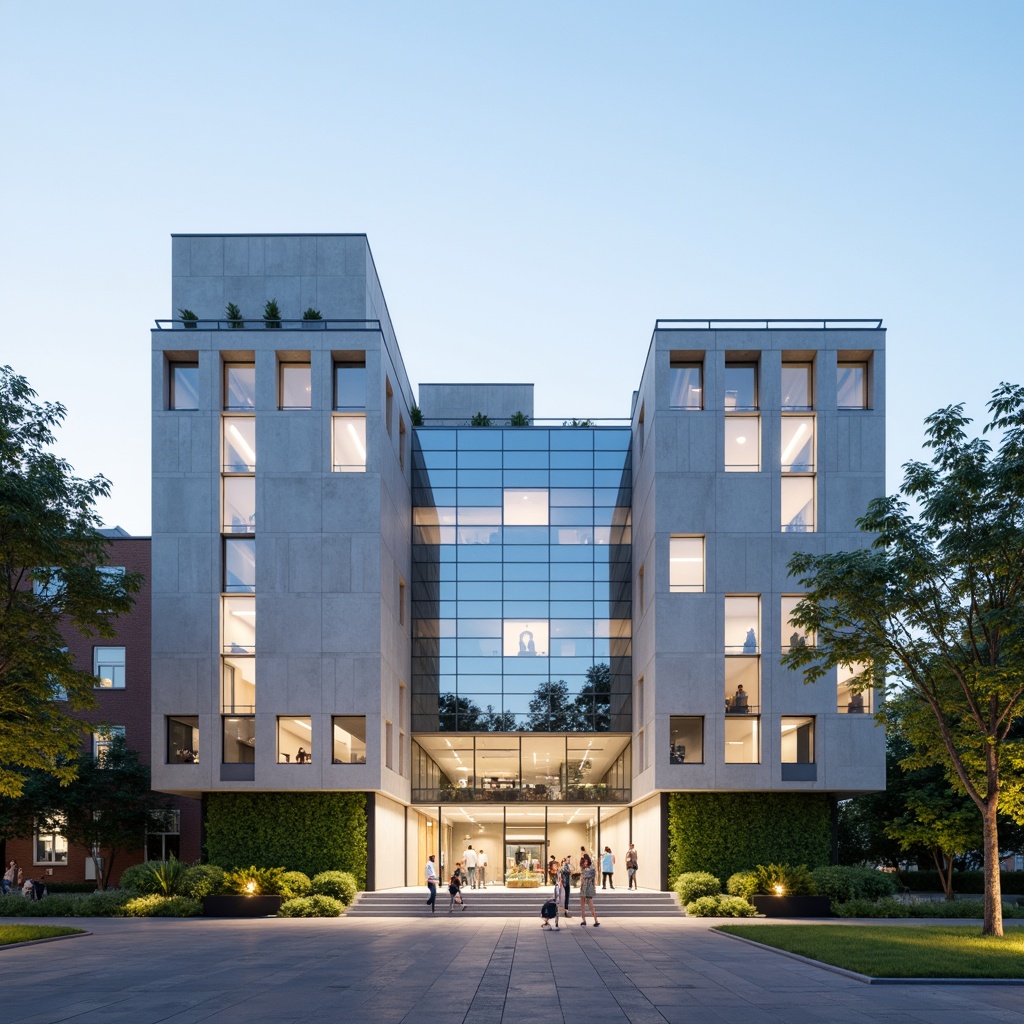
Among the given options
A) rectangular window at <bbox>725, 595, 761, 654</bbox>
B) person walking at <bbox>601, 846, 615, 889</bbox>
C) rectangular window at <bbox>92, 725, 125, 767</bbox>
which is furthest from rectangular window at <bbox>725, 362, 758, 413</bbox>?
rectangular window at <bbox>92, 725, 125, 767</bbox>

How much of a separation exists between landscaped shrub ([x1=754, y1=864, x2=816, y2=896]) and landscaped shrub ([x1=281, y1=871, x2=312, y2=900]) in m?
14.1

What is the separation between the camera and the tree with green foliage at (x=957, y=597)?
2333 centimetres

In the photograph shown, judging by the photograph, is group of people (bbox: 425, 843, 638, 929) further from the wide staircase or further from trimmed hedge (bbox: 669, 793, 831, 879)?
trimmed hedge (bbox: 669, 793, 831, 879)

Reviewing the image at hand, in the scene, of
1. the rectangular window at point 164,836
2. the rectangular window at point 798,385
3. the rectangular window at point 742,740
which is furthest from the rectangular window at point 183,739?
the rectangular window at point 798,385

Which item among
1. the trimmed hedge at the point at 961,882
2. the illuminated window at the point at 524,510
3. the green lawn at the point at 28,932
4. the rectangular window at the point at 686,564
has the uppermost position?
the illuminated window at the point at 524,510

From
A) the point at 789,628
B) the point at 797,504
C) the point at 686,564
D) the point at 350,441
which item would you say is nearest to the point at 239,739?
the point at 350,441

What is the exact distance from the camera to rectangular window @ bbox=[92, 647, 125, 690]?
46.7m

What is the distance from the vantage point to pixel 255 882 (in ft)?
113

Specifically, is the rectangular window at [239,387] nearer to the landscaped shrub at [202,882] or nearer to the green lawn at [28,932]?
the landscaped shrub at [202,882]

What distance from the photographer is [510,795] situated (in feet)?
154

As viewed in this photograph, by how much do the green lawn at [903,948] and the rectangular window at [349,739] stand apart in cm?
1358

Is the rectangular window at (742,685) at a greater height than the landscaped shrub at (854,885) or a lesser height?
greater

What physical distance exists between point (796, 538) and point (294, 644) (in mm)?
17099

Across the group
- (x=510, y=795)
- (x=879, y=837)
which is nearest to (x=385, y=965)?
(x=510, y=795)
